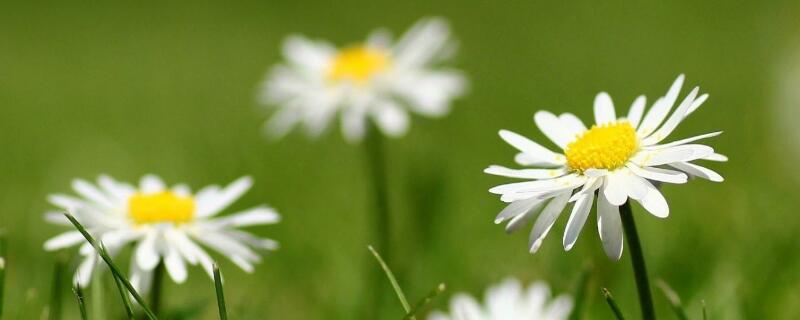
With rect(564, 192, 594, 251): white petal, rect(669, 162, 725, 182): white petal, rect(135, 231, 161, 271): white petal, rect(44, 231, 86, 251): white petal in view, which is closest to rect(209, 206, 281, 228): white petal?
rect(135, 231, 161, 271): white petal

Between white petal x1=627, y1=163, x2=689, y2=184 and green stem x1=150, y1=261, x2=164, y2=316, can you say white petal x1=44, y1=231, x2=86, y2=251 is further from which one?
white petal x1=627, y1=163, x2=689, y2=184

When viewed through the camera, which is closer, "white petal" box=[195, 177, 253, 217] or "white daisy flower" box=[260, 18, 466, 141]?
"white petal" box=[195, 177, 253, 217]

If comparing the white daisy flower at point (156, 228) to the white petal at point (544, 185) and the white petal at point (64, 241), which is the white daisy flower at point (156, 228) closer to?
the white petal at point (64, 241)

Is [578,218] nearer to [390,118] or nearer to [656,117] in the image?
[656,117]

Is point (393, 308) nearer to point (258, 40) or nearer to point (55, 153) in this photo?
point (55, 153)

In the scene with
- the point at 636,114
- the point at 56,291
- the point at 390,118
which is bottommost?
the point at 636,114

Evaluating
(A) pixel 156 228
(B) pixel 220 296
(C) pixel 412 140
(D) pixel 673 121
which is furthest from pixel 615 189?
(C) pixel 412 140

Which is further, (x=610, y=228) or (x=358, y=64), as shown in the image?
(x=358, y=64)

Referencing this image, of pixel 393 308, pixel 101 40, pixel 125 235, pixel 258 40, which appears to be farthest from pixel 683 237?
pixel 101 40

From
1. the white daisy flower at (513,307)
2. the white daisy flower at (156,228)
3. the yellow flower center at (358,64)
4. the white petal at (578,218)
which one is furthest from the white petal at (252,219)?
the yellow flower center at (358,64)
